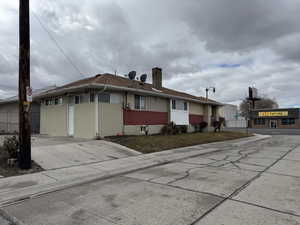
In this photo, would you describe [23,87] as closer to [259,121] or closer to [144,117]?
[144,117]

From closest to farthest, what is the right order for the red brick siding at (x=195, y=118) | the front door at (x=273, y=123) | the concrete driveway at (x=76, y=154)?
the concrete driveway at (x=76, y=154), the red brick siding at (x=195, y=118), the front door at (x=273, y=123)

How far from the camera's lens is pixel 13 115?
2144 cm

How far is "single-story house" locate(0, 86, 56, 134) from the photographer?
20.1 meters

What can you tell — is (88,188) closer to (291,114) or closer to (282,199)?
(282,199)

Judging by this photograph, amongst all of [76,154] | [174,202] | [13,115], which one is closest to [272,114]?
[13,115]

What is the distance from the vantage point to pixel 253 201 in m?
4.26

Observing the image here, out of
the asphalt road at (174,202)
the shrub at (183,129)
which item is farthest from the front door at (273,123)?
the asphalt road at (174,202)

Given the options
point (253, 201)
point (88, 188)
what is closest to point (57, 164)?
point (88, 188)

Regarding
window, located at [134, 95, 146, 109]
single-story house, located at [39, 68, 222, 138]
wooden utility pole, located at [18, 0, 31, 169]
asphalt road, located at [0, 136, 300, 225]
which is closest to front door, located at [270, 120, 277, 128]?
single-story house, located at [39, 68, 222, 138]

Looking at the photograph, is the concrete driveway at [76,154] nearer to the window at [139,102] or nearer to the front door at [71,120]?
→ the front door at [71,120]

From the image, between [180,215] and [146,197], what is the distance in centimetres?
112

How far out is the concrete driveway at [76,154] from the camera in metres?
7.93

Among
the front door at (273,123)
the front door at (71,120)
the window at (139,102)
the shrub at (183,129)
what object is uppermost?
the window at (139,102)

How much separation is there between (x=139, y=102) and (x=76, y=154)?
768cm
